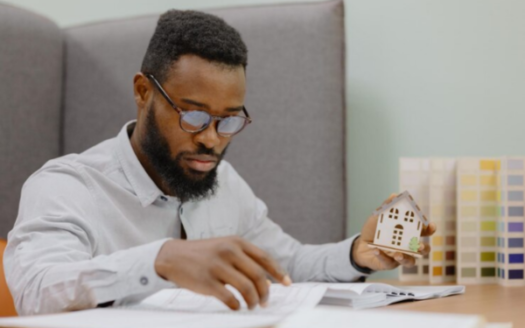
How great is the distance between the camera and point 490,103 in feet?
6.42

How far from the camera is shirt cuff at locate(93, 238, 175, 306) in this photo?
102cm

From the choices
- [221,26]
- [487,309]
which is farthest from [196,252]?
[221,26]

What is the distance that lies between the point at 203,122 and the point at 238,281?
0.56m

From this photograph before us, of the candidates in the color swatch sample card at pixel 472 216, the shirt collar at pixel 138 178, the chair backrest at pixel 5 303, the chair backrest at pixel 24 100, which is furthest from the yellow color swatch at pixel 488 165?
the chair backrest at pixel 24 100

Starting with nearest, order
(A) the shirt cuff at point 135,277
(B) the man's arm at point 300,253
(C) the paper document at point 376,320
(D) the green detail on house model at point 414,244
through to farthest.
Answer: (C) the paper document at point 376,320, (A) the shirt cuff at point 135,277, (D) the green detail on house model at point 414,244, (B) the man's arm at point 300,253

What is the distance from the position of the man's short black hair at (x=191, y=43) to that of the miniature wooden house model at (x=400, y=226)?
1.46ft

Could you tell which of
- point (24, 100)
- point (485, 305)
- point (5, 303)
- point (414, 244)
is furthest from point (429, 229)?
point (24, 100)

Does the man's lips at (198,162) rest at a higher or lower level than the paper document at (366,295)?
higher

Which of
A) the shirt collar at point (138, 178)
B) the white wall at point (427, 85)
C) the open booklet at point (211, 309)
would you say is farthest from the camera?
the white wall at point (427, 85)

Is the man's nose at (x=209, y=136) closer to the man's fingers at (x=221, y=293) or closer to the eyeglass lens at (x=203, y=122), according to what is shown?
the eyeglass lens at (x=203, y=122)

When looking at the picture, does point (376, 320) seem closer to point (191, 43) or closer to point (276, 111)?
point (191, 43)

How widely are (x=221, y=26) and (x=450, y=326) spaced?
100 centimetres

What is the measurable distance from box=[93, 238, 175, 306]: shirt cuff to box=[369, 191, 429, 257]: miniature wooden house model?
55cm

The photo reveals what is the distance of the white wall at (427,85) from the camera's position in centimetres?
195
